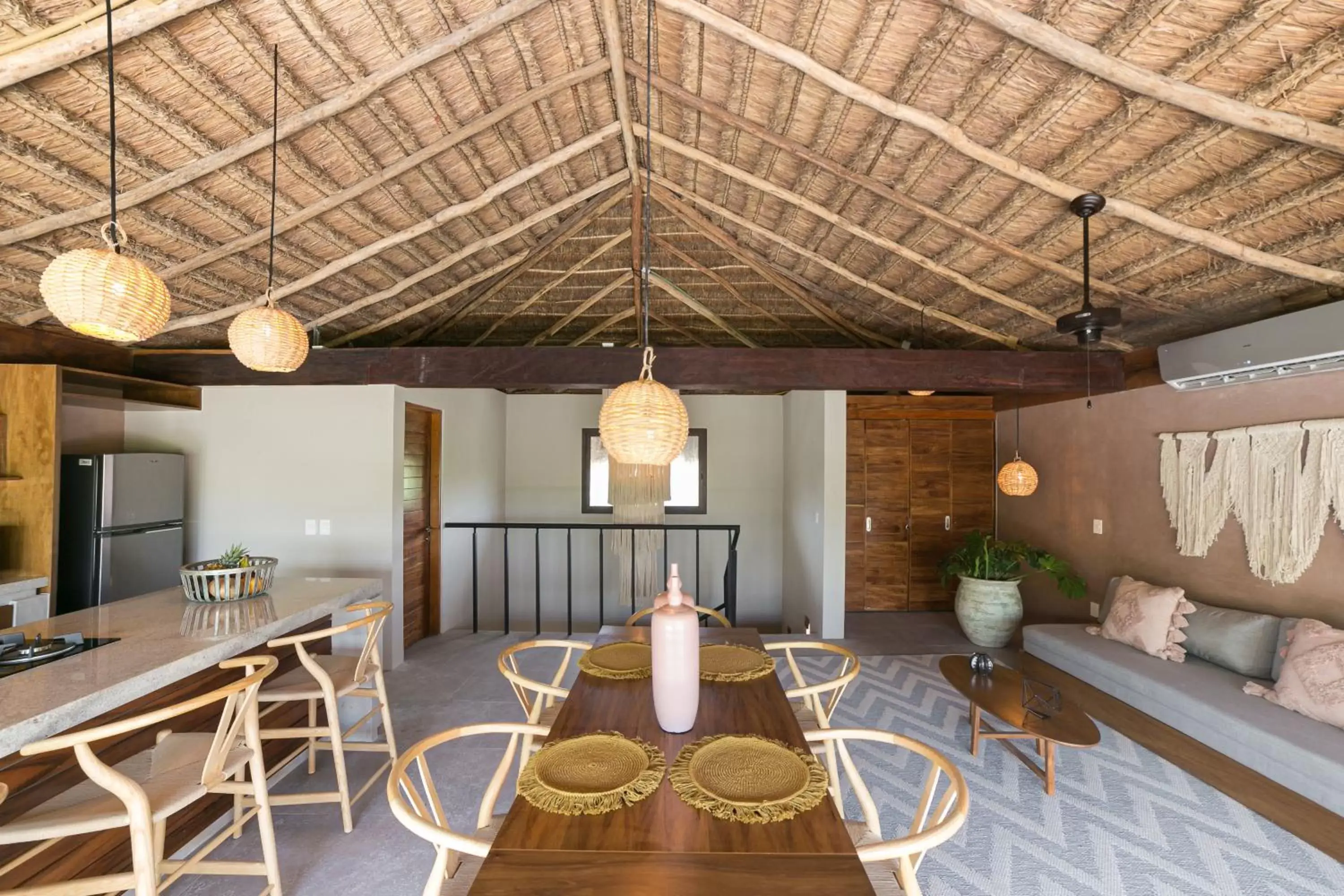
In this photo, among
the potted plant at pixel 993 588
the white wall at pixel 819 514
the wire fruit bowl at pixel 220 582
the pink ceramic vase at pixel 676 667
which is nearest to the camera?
the pink ceramic vase at pixel 676 667

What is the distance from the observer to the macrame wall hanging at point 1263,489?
2889mm

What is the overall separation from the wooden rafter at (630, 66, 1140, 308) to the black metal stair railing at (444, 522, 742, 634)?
8.45 ft

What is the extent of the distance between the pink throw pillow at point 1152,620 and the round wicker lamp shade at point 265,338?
460cm

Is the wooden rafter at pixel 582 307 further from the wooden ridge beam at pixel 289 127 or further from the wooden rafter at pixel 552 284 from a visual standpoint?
the wooden ridge beam at pixel 289 127

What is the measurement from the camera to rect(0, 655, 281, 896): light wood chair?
135 cm

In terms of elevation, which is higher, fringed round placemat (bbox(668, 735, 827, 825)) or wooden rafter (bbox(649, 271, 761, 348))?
wooden rafter (bbox(649, 271, 761, 348))

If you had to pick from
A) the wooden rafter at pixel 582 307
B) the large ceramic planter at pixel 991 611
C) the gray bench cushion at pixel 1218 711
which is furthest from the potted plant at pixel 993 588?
the wooden rafter at pixel 582 307

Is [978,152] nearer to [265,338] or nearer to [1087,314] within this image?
[1087,314]

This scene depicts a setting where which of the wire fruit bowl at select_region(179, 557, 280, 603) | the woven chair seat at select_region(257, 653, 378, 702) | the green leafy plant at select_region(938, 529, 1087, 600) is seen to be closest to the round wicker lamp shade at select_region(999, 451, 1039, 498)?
the green leafy plant at select_region(938, 529, 1087, 600)

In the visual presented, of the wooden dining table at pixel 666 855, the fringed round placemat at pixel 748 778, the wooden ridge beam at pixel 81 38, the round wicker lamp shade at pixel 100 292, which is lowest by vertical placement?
the wooden dining table at pixel 666 855

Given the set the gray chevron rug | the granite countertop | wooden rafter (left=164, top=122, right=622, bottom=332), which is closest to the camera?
the granite countertop

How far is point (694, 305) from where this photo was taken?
4902 mm

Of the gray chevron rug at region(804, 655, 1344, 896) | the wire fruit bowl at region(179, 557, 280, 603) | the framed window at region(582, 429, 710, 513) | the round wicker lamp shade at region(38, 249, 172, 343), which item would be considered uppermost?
the round wicker lamp shade at region(38, 249, 172, 343)

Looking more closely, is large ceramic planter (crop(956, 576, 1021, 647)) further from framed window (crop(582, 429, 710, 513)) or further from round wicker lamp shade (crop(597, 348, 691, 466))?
round wicker lamp shade (crop(597, 348, 691, 466))
